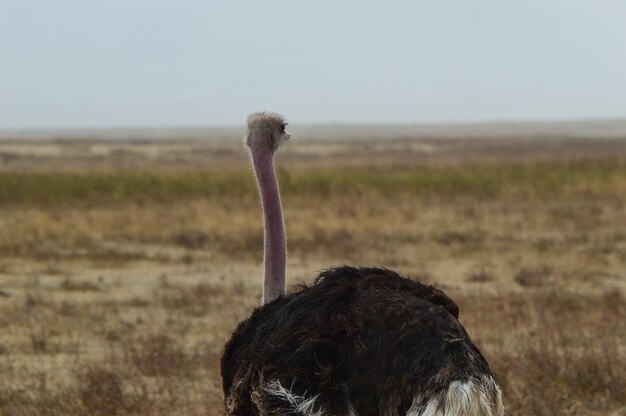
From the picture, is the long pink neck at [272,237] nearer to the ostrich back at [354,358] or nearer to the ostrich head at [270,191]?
the ostrich head at [270,191]

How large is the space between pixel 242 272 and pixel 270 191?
333 inches

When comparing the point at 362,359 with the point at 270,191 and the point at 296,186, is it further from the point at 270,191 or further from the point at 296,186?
the point at 296,186

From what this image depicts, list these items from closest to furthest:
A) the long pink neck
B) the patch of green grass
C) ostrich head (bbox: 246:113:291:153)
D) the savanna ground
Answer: the long pink neck
ostrich head (bbox: 246:113:291:153)
the savanna ground
the patch of green grass

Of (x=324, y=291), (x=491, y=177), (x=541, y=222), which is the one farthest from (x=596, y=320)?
(x=491, y=177)

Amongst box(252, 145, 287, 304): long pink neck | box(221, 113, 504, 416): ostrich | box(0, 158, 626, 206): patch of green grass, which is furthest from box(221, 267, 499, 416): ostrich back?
box(0, 158, 626, 206): patch of green grass

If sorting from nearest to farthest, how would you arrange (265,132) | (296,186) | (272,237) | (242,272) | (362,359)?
(362,359) → (272,237) → (265,132) → (242,272) → (296,186)

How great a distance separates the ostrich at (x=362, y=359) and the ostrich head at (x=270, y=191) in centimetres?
56

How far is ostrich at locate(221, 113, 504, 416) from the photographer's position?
289 cm

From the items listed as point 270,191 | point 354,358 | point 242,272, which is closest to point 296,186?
point 242,272

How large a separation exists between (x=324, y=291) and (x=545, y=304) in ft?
20.6

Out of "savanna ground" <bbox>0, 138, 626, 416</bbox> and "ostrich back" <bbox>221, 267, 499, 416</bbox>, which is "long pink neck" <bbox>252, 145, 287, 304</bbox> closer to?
"ostrich back" <bbox>221, 267, 499, 416</bbox>

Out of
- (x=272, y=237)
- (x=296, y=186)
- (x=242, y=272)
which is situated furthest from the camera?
(x=296, y=186)

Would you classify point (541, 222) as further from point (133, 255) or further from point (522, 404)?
point (522, 404)

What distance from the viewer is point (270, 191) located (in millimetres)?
4145
